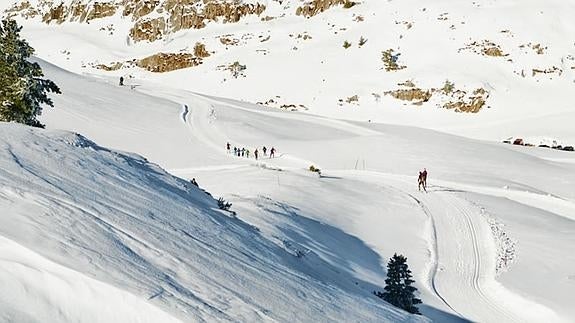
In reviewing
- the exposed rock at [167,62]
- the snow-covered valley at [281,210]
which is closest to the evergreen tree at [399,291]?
the snow-covered valley at [281,210]

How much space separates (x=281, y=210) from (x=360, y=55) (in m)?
61.2

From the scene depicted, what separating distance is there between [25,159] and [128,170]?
2689 mm

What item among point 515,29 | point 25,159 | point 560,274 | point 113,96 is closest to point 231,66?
point 113,96

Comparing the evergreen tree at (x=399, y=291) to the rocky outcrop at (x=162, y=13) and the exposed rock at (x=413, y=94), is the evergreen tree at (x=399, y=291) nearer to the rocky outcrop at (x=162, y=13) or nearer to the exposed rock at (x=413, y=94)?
the exposed rock at (x=413, y=94)

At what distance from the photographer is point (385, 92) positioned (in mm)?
68250

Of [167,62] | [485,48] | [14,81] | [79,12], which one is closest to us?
[14,81]

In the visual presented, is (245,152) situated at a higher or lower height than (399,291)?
lower

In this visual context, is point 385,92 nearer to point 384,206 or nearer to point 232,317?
point 384,206

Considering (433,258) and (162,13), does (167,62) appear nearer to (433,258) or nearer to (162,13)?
(162,13)

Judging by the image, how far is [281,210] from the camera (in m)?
19.0

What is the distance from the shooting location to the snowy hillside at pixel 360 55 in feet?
209

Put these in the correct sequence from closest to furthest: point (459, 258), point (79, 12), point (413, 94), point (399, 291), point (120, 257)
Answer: point (120, 257) → point (399, 291) → point (459, 258) → point (413, 94) → point (79, 12)

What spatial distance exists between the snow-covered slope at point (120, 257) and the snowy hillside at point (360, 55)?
51.3m

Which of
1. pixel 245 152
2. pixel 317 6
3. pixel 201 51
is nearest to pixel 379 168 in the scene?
pixel 245 152
